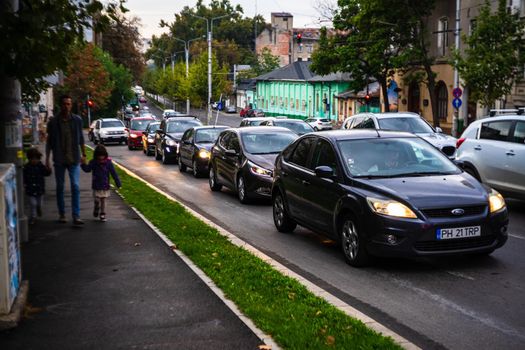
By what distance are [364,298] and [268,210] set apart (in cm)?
757

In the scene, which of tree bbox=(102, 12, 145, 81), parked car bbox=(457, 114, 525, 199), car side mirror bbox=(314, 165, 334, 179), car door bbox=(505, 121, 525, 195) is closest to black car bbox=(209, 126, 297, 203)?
parked car bbox=(457, 114, 525, 199)

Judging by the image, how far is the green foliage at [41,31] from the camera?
8539 millimetres

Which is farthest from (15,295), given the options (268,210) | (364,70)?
A: (364,70)

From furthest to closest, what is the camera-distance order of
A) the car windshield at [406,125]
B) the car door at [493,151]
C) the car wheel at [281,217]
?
the car windshield at [406,125] → the car door at [493,151] → the car wheel at [281,217]

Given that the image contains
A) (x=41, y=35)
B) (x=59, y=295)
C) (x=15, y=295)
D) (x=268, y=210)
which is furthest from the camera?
(x=268, y=210)

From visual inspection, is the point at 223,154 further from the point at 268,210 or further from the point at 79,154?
the point at 79,154

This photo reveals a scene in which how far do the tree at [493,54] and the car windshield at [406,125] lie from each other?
42.4ft

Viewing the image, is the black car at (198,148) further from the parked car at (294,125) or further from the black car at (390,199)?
the black car at (390,199)

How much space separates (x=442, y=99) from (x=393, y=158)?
4328cm

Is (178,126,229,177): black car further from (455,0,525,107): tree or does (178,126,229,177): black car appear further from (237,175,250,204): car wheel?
(455,0,525,107): tree

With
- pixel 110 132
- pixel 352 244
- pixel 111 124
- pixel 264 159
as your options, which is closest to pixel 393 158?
pixel 352 244

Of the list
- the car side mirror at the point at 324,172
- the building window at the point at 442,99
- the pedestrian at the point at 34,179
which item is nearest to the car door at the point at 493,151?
the car side mirror at the point at 324,172

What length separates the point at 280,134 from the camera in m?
17.5

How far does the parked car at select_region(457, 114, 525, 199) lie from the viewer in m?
13.7
